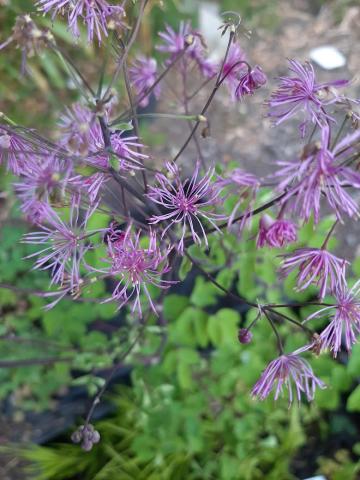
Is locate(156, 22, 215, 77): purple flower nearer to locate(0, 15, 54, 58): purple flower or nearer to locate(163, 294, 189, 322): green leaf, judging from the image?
locate(0, 15, 54, 58): purple flower

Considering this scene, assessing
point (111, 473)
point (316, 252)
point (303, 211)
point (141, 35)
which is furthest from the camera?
point (141, 35)

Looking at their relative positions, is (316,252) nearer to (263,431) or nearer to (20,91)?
(263,431)

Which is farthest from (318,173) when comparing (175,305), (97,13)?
(175,305)

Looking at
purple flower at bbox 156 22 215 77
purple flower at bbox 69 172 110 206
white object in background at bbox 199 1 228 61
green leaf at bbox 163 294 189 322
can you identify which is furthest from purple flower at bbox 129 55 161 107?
white object in background at bbox 199 1 228 61

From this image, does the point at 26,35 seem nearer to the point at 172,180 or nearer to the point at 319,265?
the point at 172,180

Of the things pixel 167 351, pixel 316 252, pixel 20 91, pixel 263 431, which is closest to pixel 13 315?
pixel 167 351
